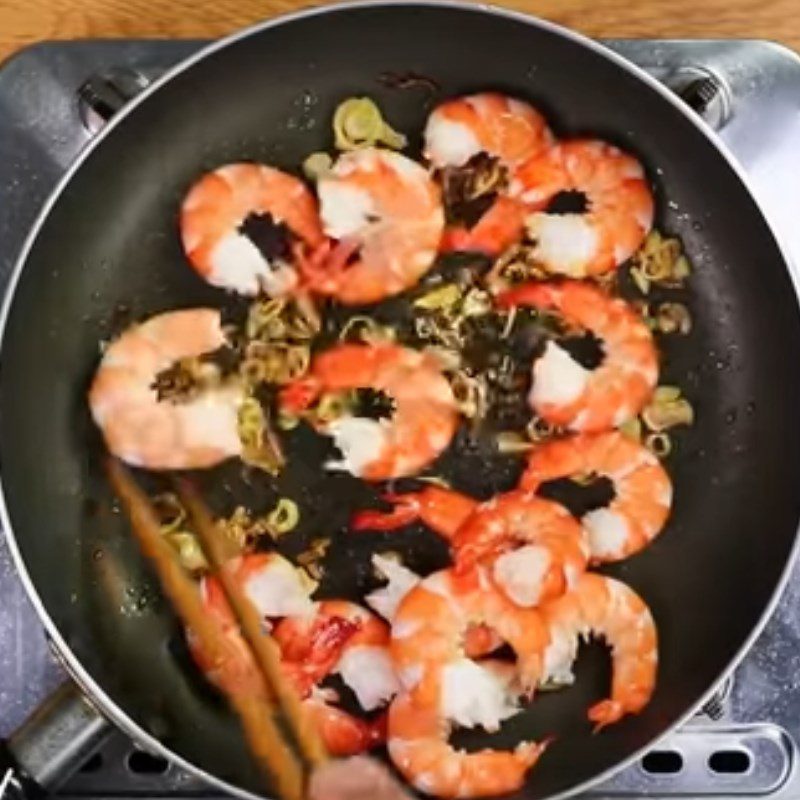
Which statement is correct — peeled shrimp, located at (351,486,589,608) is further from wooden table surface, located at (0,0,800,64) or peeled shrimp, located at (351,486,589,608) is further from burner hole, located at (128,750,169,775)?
wooden table surface, located at (0,0,800,64)

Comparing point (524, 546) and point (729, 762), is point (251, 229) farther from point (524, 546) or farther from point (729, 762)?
point (729, 762)

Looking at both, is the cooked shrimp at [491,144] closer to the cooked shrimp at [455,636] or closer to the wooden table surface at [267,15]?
the wooden table surface at [267,15]

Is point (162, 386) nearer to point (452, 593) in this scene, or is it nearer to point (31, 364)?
point (31, 364)

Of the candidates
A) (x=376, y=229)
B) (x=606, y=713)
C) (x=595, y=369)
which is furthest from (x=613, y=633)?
(x=376, y=229)

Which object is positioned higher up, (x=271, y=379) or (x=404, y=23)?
(x=404, y=23)

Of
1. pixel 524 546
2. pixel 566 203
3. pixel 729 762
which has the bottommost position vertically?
pixel 729 762

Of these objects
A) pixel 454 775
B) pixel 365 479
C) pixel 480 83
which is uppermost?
pixel 480 83

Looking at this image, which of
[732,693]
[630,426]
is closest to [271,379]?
[630,426]
